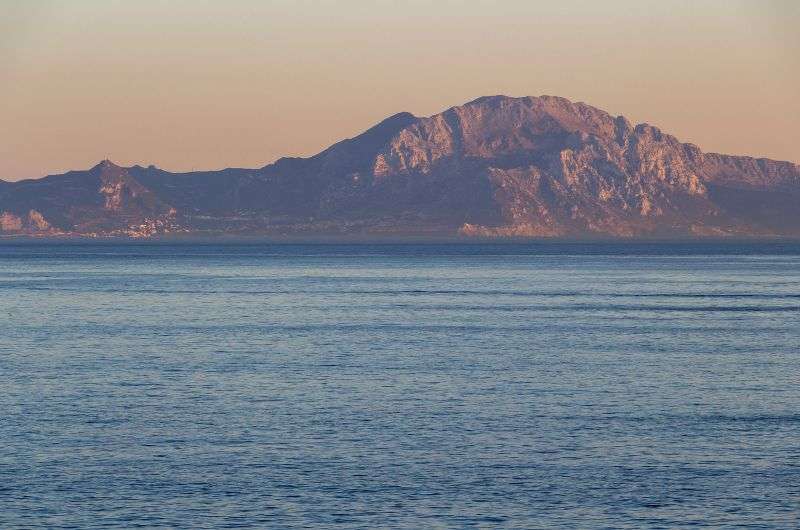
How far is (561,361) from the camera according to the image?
86.1 m

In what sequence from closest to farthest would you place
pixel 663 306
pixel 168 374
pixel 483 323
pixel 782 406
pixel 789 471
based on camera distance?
pixel 789 471, pixel 782 406, pixel 168 374, pixel 483 323, pixel 663 306

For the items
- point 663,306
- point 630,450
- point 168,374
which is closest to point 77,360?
point 168,374

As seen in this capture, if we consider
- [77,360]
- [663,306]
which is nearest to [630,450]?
[77,360]

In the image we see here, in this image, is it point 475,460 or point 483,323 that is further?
point 483,323

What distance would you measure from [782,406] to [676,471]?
1787 cm

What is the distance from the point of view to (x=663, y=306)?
14812 centimetres

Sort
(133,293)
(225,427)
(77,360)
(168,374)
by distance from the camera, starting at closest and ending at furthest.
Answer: (225,427) → (168,374) → (77,360) → (133,293)

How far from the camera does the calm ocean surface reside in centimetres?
4391

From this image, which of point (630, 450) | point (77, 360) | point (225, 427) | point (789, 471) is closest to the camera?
point (789, 471)

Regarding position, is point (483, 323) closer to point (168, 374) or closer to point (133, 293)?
point (168, 374)

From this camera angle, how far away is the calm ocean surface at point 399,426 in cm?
4391

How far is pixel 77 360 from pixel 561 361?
33045 mm

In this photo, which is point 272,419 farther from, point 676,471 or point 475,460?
point 676,471

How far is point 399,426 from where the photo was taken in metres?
58.2
